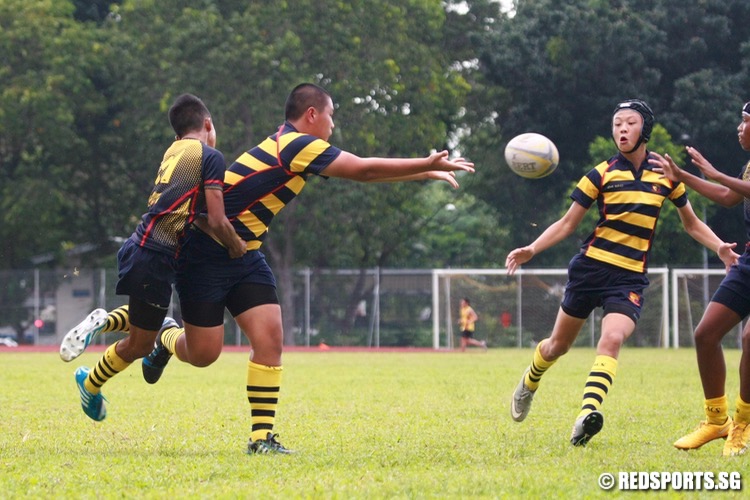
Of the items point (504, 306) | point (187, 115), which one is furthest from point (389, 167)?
point (504, 306)

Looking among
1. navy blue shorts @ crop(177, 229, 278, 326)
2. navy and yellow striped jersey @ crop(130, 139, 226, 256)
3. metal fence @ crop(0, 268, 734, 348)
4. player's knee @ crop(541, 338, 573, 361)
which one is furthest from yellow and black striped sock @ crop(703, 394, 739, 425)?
metal fence @ crop(0, 268, 734, 348)

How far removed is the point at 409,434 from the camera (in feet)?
28.2

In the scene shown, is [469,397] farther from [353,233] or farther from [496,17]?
[496,17]

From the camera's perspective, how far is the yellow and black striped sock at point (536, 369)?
340 inches

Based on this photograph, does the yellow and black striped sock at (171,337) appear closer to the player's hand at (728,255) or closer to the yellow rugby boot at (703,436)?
the yellow rugby boot at (703,436)

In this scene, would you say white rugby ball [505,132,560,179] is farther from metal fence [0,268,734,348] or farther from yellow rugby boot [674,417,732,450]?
metal fence [0,268,734,348]

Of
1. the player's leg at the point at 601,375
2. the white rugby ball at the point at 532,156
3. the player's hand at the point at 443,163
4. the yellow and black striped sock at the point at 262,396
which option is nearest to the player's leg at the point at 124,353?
the yellow and black striped sock at the point at 262,396

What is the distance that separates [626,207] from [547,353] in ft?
4.19

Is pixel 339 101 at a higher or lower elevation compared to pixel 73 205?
higher

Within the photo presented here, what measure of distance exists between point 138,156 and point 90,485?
38.0 m

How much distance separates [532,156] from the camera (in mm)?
9234

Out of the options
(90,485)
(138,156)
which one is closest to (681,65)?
(138,156)

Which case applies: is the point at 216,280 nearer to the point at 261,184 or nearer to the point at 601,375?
the point at 261,184

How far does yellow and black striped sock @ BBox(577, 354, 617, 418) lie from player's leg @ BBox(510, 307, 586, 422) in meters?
0.47
